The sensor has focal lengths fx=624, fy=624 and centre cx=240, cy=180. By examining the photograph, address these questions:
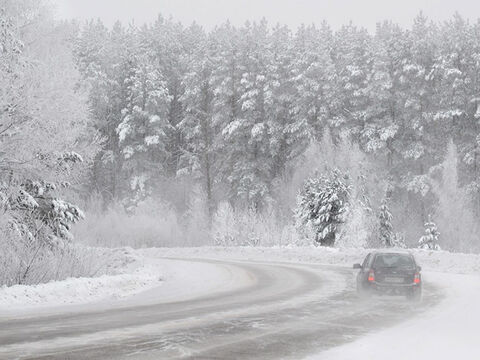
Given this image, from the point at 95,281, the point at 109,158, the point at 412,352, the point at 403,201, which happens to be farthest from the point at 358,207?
the point at 412,352

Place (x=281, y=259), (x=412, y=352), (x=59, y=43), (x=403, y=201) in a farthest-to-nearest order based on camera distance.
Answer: (x=403, y=201)
(x=281, y=259)
(x=59, y=43)
(x=412, y=352)

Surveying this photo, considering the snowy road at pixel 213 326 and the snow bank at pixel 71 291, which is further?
the snow bank at pixel 71 291

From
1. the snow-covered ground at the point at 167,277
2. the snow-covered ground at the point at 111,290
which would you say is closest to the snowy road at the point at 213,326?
the snow-covered ground at the point at 111,290

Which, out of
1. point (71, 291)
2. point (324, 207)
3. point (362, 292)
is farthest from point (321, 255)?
point (71, 291)

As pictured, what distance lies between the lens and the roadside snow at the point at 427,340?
9539 millimetres

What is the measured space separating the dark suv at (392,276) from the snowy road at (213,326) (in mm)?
342

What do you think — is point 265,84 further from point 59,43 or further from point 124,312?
point 124,312

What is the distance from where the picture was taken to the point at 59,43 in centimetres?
2194

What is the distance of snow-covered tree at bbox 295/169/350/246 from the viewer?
46875 mm

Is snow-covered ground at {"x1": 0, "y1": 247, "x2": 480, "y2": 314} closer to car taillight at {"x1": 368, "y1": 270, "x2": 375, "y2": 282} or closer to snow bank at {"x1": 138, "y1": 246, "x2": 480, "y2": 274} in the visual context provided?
snow bank at {"x1": 138, "y1": 246, "x2": 480, "y2": 274}

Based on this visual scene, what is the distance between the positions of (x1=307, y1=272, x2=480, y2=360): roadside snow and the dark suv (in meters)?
1.02

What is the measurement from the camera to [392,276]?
17109 millimetres

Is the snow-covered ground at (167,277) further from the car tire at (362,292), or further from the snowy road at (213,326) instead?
the car tire at (362,292)

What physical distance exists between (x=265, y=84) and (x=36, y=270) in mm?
47218
